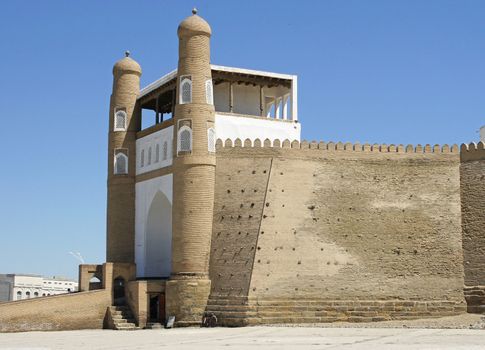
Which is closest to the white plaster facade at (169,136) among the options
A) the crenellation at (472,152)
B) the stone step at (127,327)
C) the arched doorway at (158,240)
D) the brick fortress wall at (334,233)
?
the arched doorway at (158,240)

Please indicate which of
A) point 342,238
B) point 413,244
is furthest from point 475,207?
point 342,238

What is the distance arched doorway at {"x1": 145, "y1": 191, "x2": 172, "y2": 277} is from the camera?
101ft

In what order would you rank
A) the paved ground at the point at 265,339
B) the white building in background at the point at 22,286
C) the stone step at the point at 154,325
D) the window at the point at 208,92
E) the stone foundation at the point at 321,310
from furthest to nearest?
the white building in background at the point at 22,286 → the window at the point at 208,92 → the stone step at the point at 154,325 → the stone foundation at the point at 321,310 → the paved ground at the point at 265,339

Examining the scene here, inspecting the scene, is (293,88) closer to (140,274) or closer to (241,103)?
(241,103)

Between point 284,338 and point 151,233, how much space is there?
12.7 meters

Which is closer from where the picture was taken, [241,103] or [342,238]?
[342,238]

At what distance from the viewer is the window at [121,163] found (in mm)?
31797

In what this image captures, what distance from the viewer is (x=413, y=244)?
2700 cm

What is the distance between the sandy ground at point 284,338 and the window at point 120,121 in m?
9.79

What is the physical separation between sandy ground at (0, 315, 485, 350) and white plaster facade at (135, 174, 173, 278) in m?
6.01

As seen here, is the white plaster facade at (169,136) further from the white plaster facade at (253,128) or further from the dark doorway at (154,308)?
the dark doorway at (154,308)

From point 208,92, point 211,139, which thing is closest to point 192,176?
point 211,139

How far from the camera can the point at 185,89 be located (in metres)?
27.9

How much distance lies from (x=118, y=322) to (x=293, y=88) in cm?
1128
